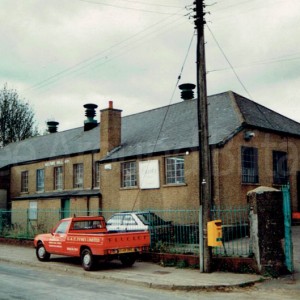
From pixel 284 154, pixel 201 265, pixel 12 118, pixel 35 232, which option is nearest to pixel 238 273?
pixel 201 265

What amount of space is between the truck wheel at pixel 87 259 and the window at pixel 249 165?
10.6 metres

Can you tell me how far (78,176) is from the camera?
1195 inches

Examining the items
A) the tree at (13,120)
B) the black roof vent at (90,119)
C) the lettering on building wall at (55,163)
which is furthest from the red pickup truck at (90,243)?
the tree at (13,120)

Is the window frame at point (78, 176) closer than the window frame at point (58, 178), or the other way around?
the window frame at point (78, 176)

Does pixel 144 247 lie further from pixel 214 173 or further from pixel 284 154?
pixel 284 154

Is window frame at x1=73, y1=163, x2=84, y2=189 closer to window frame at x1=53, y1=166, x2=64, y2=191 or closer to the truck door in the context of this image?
window frame at x1=53, y1=166, x2=64, y2=191

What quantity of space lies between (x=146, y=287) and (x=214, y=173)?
10149mm

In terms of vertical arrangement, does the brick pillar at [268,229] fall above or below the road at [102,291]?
Answer: above

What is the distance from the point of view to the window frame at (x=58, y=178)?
31750mm

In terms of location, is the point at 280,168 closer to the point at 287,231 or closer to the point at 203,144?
the point at 287,231

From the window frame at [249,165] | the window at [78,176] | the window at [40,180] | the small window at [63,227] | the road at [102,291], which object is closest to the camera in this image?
the road at [102,291]

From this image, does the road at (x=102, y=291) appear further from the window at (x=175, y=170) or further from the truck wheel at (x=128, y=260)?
the window at (x=175, y=170)

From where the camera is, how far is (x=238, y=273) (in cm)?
1205

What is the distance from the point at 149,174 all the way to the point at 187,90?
8.95 metres
